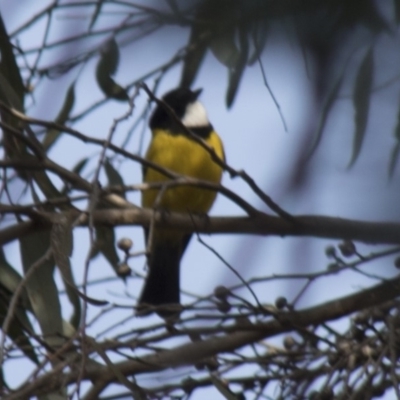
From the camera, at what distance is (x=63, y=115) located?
2.29 metres

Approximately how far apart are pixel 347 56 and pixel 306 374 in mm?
1495

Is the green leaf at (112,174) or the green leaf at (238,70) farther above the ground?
the green leaf at (112,174)

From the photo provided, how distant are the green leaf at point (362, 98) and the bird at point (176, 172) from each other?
8.18ft

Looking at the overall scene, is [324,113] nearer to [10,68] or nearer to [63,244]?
[63,244]

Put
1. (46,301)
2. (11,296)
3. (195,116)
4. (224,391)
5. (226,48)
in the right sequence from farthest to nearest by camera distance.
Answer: (195,116) < (11,296) < (46,301) < (224,391) < (226,48)

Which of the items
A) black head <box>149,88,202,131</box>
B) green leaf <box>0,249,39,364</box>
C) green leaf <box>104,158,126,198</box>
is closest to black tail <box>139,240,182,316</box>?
black head <box>149,88,202,131</box>

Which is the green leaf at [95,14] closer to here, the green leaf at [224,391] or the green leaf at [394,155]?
the green leaf at [394,155]

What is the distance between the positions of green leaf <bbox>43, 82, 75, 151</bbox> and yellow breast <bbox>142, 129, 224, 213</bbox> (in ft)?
2.86

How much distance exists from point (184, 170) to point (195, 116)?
0.50 meters

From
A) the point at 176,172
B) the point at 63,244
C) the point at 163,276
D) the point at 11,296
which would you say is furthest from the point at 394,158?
the point at 163,276

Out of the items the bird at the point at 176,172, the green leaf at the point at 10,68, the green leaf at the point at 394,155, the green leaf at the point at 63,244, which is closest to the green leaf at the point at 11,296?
the green leaf at the point at 10,68

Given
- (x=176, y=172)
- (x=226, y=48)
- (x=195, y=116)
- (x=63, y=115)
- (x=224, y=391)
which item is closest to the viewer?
(x=226, y=48)

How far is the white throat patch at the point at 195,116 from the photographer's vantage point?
3.56 metres

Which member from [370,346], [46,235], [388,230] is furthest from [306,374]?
[388,230]
